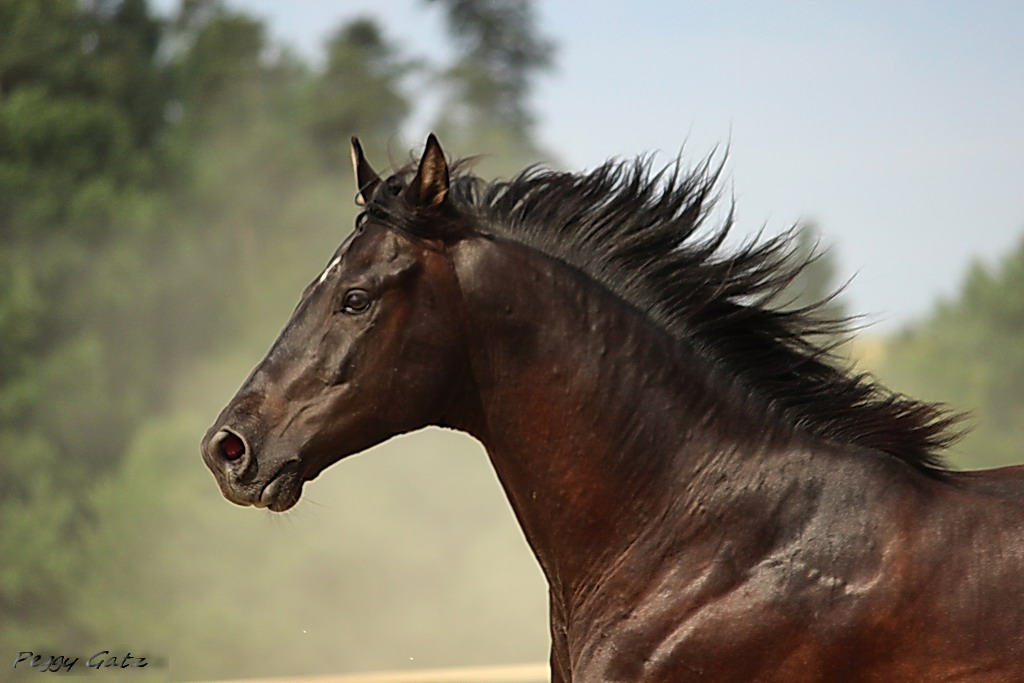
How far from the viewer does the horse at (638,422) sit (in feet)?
9.16

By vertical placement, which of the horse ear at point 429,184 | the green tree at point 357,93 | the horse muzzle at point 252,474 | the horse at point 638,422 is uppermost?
the green tree at point 357,93

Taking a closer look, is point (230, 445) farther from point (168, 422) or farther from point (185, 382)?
point (185, 382)

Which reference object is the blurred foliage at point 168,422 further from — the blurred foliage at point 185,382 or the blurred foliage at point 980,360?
the blurred foliage at point 980,360

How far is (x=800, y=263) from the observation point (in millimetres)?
3221

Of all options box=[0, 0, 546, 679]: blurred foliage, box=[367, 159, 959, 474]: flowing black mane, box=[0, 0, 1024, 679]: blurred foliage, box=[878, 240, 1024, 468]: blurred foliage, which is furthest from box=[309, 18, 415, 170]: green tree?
box=[367, 159, 959, 474]: flowing black mane

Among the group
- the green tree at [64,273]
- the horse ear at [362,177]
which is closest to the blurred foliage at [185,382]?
the green tree at [64,273]

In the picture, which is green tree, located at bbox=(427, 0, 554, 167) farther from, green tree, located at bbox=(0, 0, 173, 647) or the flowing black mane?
the flowing black mane

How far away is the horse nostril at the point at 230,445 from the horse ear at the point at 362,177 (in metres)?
0.70

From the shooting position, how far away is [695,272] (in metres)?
3.17

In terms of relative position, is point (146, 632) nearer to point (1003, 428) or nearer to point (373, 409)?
point (373, 409)

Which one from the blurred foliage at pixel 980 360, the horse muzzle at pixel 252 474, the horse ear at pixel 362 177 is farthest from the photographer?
the blurred foliage at pixel 980 360

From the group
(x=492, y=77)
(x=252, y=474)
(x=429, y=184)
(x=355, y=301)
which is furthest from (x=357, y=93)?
(x=252, y=474)

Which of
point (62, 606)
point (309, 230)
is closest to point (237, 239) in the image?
point (309, 230)

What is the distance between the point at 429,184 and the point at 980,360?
19.6m
